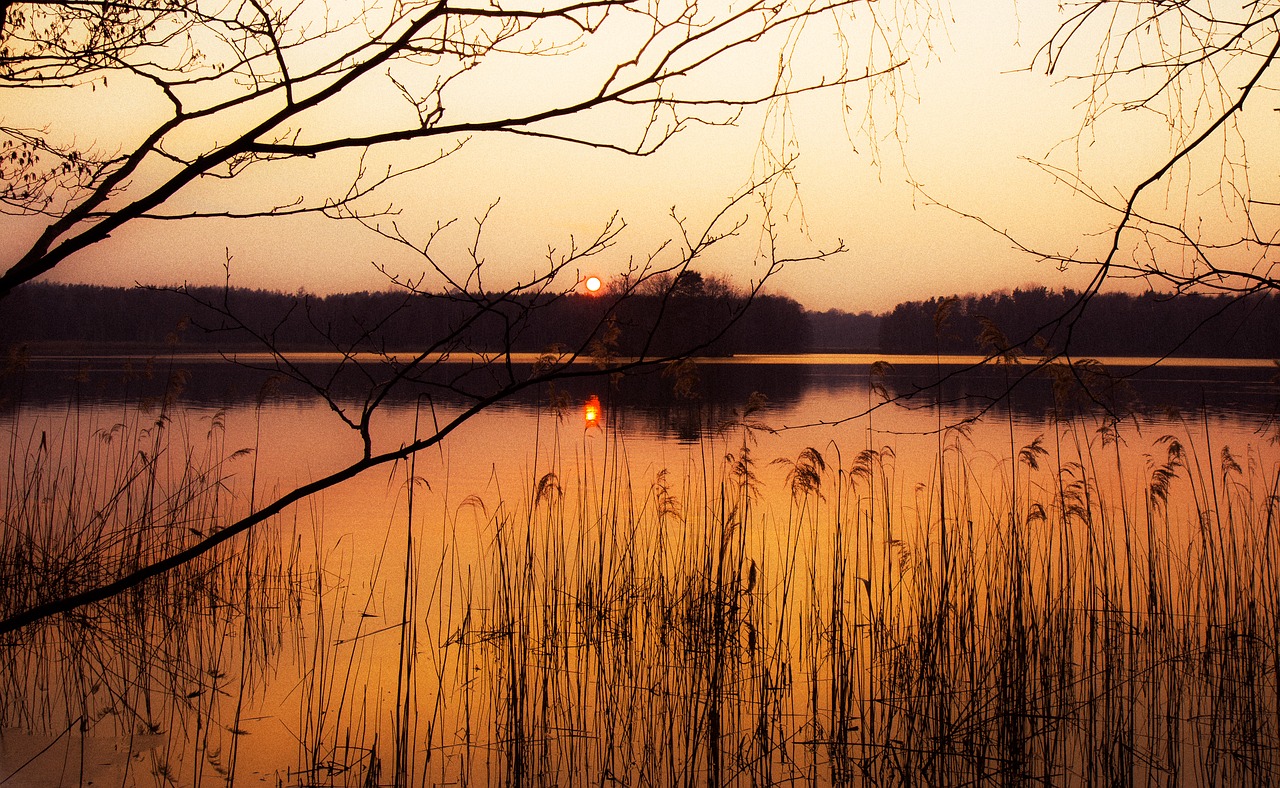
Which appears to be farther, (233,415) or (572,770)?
(233,415)

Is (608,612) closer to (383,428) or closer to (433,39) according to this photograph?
(433,39)

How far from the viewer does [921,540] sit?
23.0 ft

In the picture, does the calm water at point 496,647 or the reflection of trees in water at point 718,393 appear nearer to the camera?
the calm water at point 496,647

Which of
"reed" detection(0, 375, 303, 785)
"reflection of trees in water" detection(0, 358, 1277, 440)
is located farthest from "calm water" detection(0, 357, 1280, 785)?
"reflection of trees in water" detection(0, 358, 1277, 440)

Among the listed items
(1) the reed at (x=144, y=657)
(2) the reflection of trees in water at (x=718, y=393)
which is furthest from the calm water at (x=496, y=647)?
(2) the reflection of trees in water at (x=718, y=393)

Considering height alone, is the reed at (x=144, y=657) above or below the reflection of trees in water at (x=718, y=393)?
below

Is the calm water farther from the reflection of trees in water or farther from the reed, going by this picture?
the reflection of trees in water

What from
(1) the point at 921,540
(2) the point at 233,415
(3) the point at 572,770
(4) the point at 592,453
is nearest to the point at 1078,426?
(4) the point at 592,453

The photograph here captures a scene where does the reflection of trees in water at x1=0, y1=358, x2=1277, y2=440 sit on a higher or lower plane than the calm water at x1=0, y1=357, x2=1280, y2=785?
higher

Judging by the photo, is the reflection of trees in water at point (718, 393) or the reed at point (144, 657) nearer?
the reed at point (144, 657)

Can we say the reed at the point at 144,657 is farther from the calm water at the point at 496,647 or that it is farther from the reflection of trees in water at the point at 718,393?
the reflection of trees in water at the point at 718,393

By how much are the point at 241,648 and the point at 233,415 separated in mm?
13645

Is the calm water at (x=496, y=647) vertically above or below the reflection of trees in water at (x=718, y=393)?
below

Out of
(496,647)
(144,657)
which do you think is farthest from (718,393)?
(144,657)
